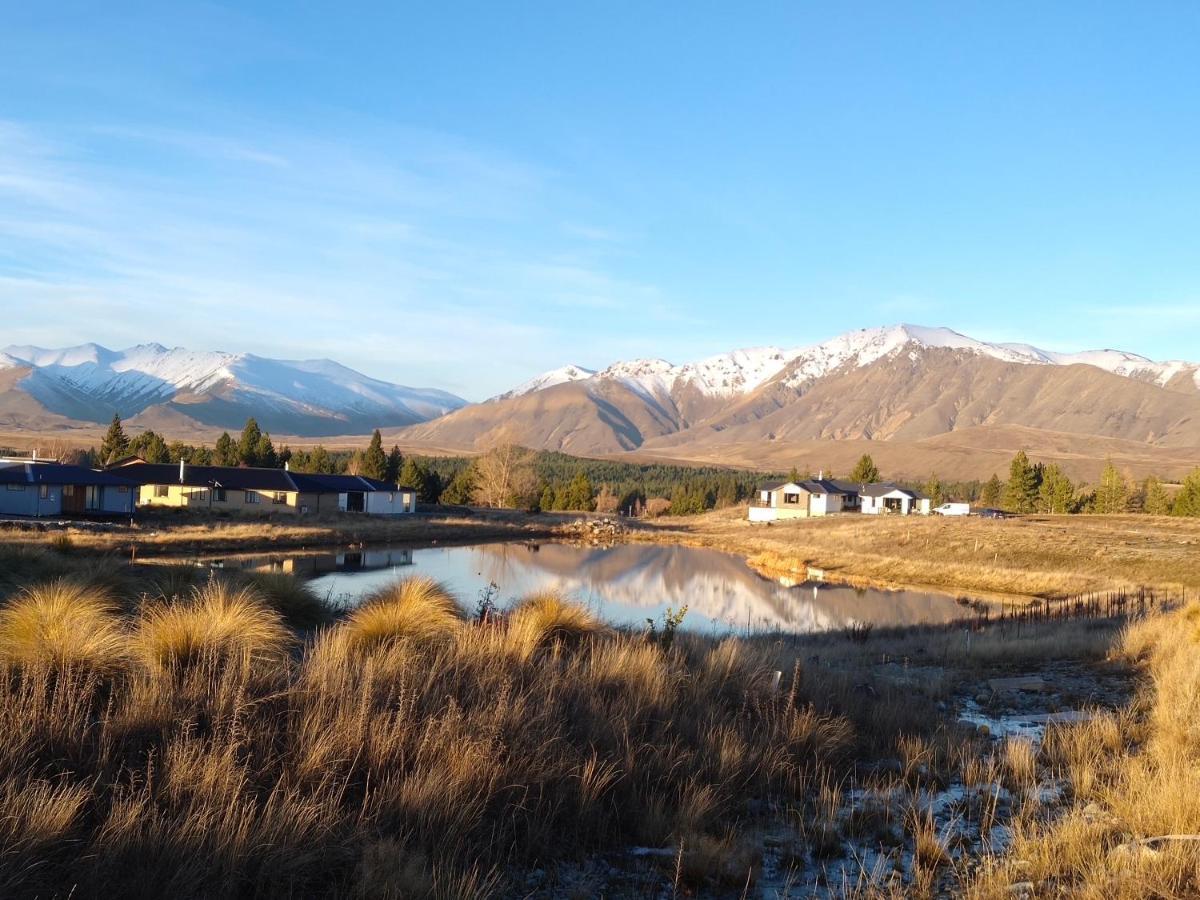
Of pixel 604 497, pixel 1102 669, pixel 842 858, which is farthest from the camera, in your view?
pixel 604 497

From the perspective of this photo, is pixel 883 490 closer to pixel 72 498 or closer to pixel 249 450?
pixel 249 450

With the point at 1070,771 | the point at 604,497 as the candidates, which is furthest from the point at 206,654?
the point at 604,497

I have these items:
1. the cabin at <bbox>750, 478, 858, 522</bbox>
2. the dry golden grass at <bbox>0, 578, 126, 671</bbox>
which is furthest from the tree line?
the dry golden grass at <bbox>0, 578, 126, 671</bbox>

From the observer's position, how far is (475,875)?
3.87 metres

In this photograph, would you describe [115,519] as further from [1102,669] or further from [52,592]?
[1102,669]

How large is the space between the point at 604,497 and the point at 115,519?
63.4 meters

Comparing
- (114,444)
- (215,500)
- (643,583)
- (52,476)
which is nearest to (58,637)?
(643,583)

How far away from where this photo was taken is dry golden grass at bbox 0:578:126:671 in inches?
226

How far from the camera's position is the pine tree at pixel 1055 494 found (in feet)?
272

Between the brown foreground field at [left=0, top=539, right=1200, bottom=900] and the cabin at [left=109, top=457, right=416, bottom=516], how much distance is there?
58244 millimetres

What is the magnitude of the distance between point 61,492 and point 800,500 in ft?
197

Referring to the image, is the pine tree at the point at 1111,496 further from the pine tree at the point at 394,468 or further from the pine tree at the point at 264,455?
the pine tree at the point at 264,455

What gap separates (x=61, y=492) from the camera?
5059cm

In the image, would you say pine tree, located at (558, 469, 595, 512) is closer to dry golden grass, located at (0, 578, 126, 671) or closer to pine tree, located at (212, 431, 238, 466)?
pine tree, located at (212, 431, 238, 466)
